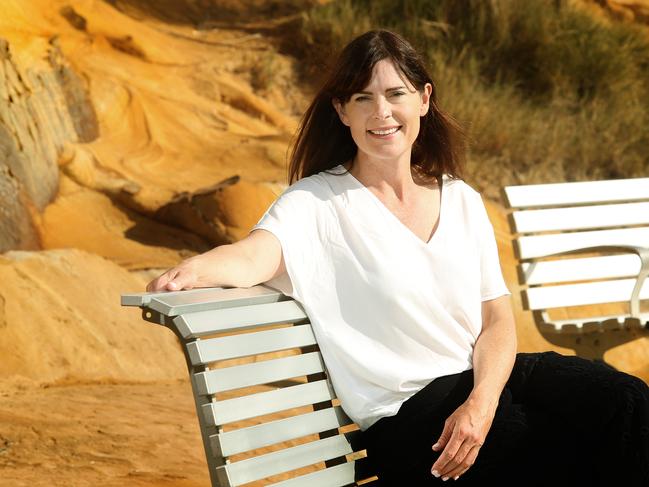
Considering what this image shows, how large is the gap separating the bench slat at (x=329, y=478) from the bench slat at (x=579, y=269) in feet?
7.43

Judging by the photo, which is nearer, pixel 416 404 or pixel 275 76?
pixel 416 404

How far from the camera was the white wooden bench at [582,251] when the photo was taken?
4898 millimetres

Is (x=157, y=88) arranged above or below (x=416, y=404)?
above

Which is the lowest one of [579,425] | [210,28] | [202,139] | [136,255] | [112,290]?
[579,425]

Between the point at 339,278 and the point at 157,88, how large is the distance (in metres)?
8.39

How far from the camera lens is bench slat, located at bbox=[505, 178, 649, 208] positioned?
513 cm

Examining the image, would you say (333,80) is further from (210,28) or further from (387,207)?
(210,28)

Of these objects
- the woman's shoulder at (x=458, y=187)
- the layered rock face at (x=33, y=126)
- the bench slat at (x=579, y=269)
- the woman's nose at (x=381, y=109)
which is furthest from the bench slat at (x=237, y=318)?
the layered rock face at (x=33, y=126)

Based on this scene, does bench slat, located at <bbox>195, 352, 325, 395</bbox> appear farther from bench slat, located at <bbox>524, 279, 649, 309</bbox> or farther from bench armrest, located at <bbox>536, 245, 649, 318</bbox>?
bench armrest, located at <bbox>536, 245, 649, 318</bbox>

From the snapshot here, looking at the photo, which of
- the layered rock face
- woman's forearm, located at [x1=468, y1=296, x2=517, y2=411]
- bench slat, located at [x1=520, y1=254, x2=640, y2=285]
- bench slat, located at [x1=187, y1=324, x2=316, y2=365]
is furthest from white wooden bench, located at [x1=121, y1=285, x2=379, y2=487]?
the layered rock face

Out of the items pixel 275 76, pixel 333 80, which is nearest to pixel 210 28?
pixel 275 76

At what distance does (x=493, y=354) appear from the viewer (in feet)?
10.3

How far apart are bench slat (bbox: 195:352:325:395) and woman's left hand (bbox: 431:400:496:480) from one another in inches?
14.9

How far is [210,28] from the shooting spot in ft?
45.8
